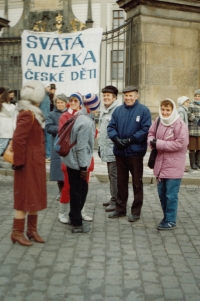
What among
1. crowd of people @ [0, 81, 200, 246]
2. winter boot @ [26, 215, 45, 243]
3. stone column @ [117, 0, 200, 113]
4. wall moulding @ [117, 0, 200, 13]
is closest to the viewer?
crowd of people @ [0, 81, 200, 246]

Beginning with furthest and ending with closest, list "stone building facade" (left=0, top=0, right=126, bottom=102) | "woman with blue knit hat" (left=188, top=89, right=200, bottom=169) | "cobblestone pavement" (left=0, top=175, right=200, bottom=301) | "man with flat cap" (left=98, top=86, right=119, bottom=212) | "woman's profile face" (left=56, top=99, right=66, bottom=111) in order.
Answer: "stone building facade" (left=0, top=0, right=126, bottom=102) < "woman with blue knit hat" (left=188, top=89, right=200, bottom=169) < "woman's profile face" (left=56, top=99, right=66, bottom=111) < "man with flat cap" (left=98, top=86, right=119, bottom=212) < "cobblestone pavement" (left=0, top=175, right=200, bottom=301)

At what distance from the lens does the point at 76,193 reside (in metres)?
5.81

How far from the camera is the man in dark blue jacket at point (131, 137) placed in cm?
629

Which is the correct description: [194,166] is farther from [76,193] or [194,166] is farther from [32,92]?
[32,92]

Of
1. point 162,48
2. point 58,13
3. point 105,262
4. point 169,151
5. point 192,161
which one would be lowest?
point 105,262

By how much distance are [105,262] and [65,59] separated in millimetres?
8219

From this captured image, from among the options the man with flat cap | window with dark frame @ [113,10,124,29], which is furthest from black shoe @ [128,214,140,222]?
window with dark frame @ [113,10,124,29]

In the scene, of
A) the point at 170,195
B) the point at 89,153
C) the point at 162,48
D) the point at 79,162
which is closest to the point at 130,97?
the point at 89,153

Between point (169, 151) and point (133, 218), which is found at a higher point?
point (169, 151)

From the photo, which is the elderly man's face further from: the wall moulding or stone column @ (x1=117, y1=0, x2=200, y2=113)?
the wall moulding

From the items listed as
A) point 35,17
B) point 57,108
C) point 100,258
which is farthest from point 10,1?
point 100,258

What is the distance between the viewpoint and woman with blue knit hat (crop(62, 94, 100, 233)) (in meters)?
5.67

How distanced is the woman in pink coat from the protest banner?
19.6 ft

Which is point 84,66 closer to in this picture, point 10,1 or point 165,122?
point 165,122
